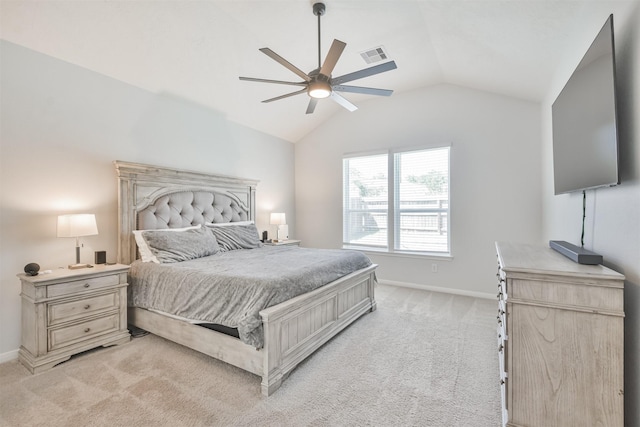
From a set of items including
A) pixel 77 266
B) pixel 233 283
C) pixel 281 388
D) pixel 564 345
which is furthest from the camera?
pixel 77 266

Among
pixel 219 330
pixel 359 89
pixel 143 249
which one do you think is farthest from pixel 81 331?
pixel 359 89

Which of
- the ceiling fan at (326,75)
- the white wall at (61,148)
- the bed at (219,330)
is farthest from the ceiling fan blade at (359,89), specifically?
the white wall at (61,148)

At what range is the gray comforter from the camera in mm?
2059

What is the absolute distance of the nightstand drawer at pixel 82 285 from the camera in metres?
2.33

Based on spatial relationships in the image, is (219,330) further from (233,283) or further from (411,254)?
(411,254)

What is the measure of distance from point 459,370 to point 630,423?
1053 millimetres

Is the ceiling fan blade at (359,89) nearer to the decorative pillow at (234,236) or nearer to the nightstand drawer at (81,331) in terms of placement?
the decorative pillow at (234,236)

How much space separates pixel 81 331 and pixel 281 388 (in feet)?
6.27

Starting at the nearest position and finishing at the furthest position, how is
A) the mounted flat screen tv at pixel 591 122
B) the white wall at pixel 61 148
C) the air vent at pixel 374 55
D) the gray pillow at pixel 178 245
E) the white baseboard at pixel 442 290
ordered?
the mounted flat screen tv at pixel 591 122 < the white wall at pixel 61 148 < the gray pillow at pixel 178 245 < the air vent at pixel 374 55 < the white baseboard at pixel 442 290

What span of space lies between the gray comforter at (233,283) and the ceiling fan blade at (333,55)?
1.73m

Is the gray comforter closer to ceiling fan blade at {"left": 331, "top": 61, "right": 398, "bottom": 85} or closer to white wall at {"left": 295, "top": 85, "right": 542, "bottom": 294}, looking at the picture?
ceiling fan blade at {"left": 331, "top": 61, "right": 398, "bottom": 85}

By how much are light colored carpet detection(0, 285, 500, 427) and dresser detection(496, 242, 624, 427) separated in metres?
0.50

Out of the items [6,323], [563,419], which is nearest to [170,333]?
[6,323]

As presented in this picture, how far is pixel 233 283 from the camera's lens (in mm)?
2184
